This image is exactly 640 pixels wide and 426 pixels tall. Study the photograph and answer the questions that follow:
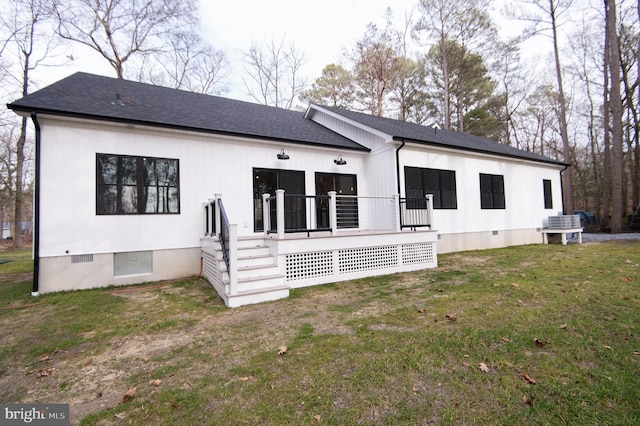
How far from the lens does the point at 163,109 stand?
25.4ft

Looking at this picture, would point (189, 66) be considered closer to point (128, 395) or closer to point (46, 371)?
point (46, 371)

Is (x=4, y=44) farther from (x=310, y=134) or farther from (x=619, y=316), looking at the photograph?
(x=619, y=316)

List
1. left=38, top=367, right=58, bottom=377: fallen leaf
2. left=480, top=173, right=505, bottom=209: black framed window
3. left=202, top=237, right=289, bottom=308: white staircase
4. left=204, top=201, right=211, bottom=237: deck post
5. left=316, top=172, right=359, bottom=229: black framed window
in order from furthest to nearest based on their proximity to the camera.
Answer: left=480, top=173, right=505, bottom=209: black framed window < left=316, top=172, right=359, bottom=229: black framed window < left=204, top=201, right=211, bottom=237: deck post < left=202, top=237, right=289, bottom=308: white staircase < left=38, top=367, right=58, bottom=377: fallen leaf

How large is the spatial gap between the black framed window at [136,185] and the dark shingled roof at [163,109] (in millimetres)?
886

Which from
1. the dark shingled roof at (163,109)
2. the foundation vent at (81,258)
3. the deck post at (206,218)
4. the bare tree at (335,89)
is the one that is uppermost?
the bare tree at (335,89)

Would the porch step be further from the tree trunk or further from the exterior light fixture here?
the tree trunk

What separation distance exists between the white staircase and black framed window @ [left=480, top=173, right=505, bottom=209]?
28.4 feet

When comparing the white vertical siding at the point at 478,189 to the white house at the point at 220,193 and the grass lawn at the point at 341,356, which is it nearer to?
the white house at the point at 220,193

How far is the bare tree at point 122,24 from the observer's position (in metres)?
15.1

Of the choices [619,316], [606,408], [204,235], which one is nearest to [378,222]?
[204,235]

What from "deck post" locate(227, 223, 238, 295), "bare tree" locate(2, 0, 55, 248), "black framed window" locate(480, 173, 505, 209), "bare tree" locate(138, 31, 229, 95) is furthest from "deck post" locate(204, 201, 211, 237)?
"bare tree" locate(2, 0, 55, 248)

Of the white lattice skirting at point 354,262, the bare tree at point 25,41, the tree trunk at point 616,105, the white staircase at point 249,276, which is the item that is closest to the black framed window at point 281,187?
the white staircase at point 249,276

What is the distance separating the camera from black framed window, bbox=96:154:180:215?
20.5 feet

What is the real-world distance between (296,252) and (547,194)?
13078mm
